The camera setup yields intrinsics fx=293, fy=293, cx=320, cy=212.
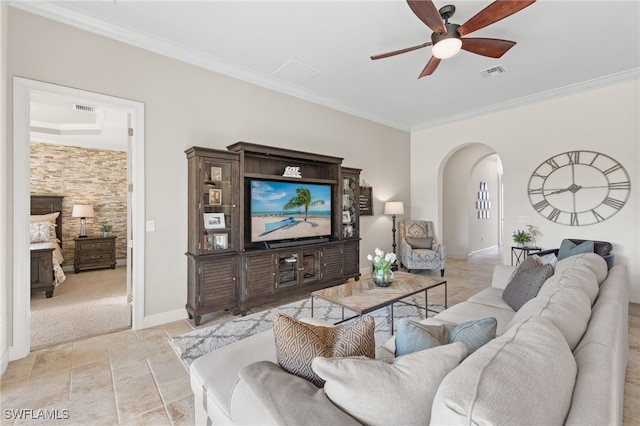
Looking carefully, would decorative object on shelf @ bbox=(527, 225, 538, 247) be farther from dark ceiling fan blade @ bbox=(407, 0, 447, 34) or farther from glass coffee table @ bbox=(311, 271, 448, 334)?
dark ceiling fan blade @ bbox=(407, 0, 447, 34)

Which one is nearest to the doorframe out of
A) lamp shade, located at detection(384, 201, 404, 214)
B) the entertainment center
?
the entertainment center

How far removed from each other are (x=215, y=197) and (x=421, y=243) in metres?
3.91

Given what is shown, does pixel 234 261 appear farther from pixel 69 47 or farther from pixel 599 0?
pixel 599 0

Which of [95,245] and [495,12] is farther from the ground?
[495,12]

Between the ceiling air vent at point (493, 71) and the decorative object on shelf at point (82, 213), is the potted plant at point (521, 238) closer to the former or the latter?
the ceiling air vent at point (493, 71)

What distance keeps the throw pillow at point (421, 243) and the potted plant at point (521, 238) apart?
4.44ft

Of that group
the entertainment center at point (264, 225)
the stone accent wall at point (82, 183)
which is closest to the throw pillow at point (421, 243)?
the entertainment center at point (264, 225)

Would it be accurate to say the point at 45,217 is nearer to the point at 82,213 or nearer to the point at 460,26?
the point at 82,213

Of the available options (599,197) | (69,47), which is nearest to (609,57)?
(599,197)

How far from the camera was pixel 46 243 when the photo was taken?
477 centimetres

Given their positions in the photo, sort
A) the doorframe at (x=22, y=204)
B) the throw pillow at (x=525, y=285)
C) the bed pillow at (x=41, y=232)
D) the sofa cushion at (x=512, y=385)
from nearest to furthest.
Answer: the sofa cushion at (x=512, y=385), the throw pillow at (x=525, y=285), the doorframe at (x=22, y=204), the bed pillow at (x=41, y=232)

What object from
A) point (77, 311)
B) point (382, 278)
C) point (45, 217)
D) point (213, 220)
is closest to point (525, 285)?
point (382, 278)

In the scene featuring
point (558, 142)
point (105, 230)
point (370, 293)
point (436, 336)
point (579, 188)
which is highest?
point (558, 142)

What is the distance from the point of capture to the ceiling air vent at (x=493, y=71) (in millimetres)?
3795
